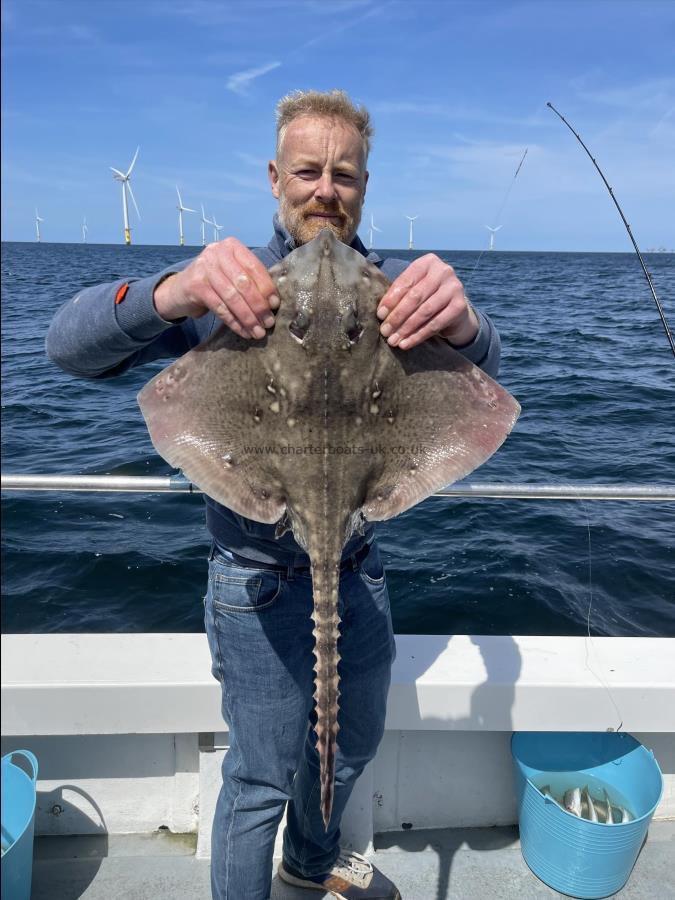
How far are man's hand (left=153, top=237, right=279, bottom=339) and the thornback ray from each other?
77 millimetres

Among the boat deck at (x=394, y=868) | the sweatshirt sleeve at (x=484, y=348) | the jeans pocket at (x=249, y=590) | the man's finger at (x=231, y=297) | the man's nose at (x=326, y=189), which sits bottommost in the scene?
the boat deck at (x=394, y=868)

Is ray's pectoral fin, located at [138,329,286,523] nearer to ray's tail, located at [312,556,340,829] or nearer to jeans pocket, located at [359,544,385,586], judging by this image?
ray's tail, located at [312,556,340,829]

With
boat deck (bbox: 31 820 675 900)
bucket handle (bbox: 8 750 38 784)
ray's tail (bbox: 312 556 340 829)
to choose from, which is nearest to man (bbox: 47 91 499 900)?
ray's tail (bbox: 312 556 340 829)

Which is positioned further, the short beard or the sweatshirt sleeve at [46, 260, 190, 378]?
the short beard

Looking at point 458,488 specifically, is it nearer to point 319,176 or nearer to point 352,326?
point 352,326

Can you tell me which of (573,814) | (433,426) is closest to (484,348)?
(433,426)

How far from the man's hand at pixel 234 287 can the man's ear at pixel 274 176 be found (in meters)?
0.74

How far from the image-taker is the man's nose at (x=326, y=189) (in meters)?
2.49

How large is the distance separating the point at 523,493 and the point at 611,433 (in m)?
10.3

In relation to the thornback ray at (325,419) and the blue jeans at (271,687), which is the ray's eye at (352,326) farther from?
the blue jeans at (271,687)

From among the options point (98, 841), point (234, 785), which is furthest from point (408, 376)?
point (98, 841)

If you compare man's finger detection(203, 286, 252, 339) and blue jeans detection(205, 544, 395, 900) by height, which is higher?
man's finger detection(203, 286, 252, 339)

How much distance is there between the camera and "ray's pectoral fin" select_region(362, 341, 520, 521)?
2195 mm

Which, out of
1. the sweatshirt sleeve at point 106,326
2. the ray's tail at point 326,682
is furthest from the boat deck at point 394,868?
the sweatshirt sleeve at point 106,326
